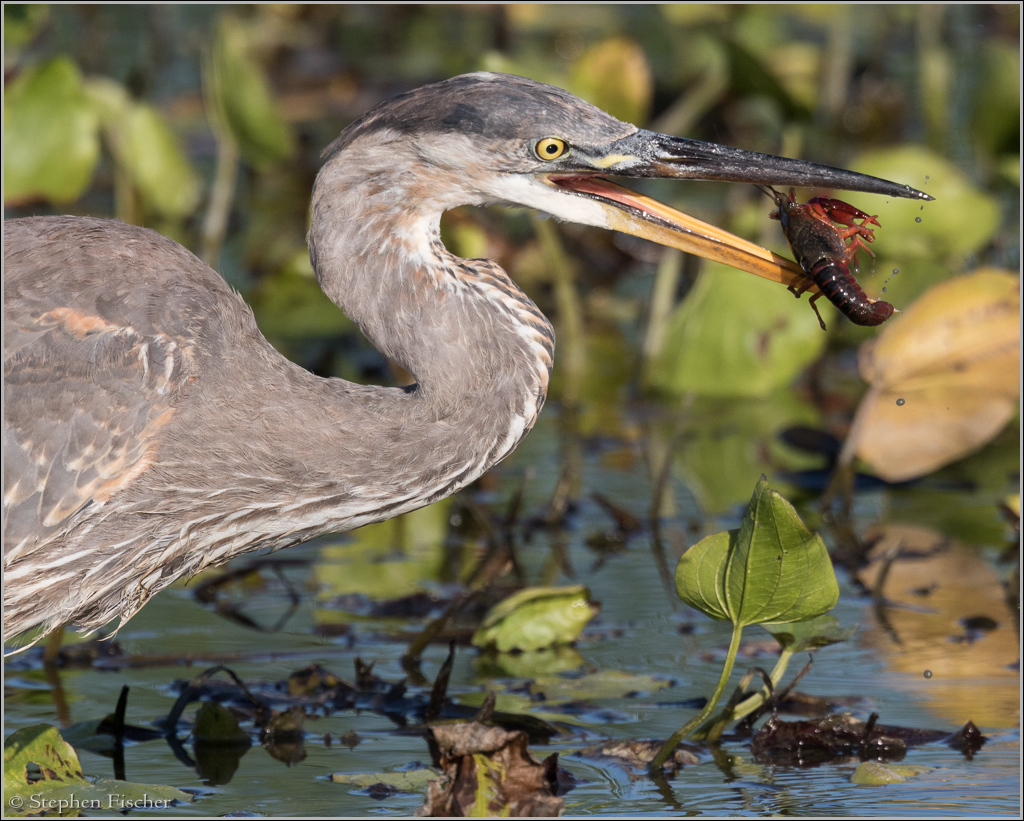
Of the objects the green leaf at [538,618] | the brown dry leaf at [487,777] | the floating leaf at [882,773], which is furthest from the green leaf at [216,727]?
the floating leaf at [882,773]

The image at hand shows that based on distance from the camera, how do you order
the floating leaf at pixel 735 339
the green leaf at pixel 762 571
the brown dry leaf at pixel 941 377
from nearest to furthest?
the green leaf at pixel 762 571
the brown dry leaf at pixel 941 377
the floating leaf at pixel 735 339

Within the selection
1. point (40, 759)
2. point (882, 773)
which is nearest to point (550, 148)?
point (882, 773)

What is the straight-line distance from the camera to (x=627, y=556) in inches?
223

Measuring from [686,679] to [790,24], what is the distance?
926cm

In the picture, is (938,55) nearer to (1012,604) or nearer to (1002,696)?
(1012,604)

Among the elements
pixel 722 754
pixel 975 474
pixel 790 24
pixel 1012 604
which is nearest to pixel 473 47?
pixel 790 24

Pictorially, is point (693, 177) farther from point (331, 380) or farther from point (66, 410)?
point (66, 410)

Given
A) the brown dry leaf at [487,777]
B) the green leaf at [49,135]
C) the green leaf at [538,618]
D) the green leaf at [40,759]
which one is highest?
the green leaf at [49,135]

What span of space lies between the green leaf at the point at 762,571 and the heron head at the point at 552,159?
0.67 m

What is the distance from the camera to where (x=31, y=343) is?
3689 millimetres

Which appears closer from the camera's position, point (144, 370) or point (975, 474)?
point (144, 370)

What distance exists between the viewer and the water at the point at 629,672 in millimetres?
3908

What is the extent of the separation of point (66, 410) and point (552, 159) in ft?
4.29

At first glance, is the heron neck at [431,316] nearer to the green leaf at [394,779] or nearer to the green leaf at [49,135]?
the green leaf at [394,779]
